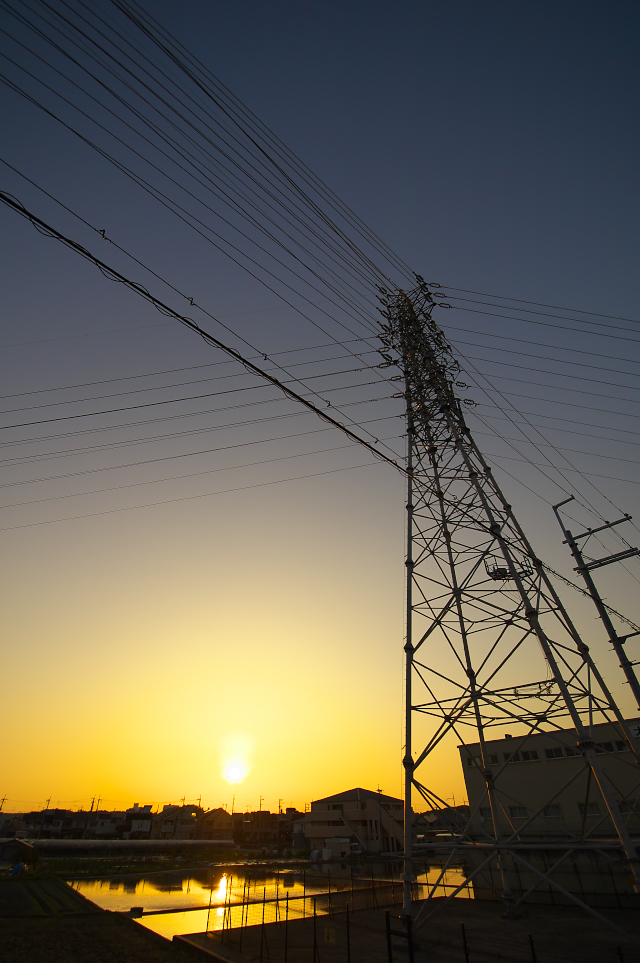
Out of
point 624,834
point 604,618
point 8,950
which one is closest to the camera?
point 624,834

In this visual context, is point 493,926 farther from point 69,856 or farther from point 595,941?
point 69,856

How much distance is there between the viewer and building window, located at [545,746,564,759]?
3266cm

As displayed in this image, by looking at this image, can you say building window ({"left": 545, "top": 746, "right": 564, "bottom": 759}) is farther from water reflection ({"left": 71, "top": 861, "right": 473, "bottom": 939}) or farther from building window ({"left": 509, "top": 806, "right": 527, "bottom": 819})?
water reflection ({"left": 71, "top": 861, "right": 473, "bottom": 939})

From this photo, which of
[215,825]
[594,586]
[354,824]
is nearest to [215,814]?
[215,825]

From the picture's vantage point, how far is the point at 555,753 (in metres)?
33.0

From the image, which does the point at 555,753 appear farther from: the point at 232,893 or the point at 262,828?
the point at 262,828

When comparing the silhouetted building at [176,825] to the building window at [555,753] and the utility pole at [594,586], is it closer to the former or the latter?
the building window at [555,753]

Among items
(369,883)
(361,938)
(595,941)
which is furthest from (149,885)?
(595,941)

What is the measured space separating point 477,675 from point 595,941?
7.66m

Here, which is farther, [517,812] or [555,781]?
[517,812]

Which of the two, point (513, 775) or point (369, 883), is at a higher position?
point (513, 775)

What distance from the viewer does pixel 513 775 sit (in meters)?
34.0

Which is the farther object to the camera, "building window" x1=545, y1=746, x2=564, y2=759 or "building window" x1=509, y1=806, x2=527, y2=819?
"building window" x1=509, y1=806, x2=527, y2=819

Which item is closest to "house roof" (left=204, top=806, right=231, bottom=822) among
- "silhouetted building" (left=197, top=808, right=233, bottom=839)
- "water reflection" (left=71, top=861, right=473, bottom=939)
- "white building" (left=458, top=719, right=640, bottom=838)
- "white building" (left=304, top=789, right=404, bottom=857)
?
"silhouetted building" (left=197, top=808, right=233, bottom=839)
